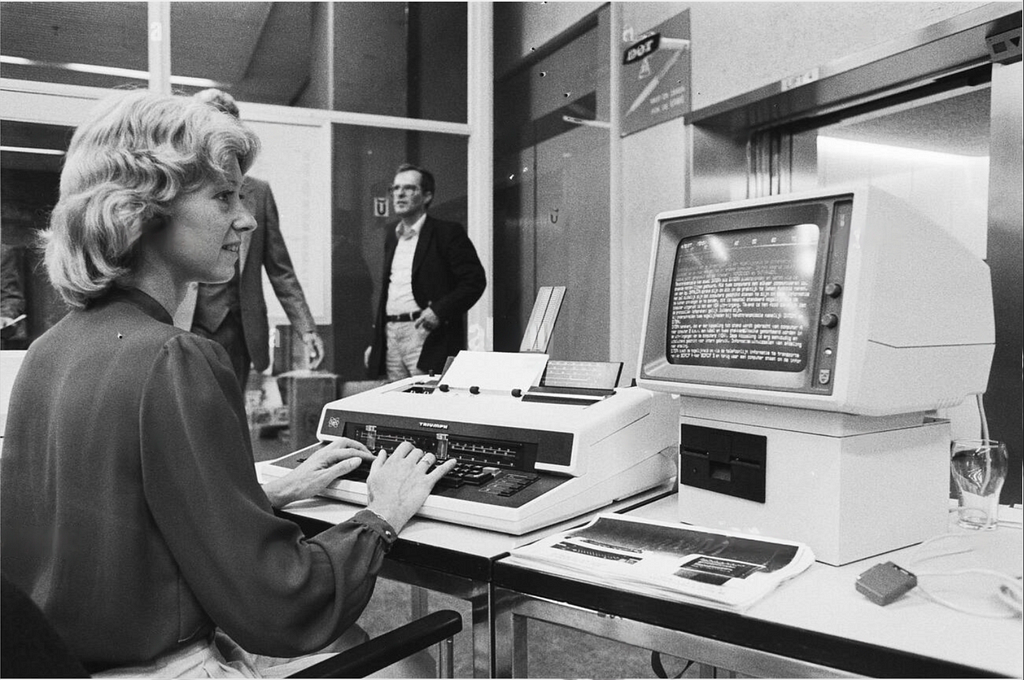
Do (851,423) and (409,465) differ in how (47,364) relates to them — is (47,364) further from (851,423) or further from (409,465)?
(851,423)

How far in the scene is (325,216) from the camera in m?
3.62

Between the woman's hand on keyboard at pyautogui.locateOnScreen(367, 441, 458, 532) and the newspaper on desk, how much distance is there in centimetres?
21

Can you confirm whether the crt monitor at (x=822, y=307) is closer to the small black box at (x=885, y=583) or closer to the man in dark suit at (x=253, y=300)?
the small black box at (x=885, y=583)

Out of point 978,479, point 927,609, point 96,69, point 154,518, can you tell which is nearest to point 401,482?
point 154,518

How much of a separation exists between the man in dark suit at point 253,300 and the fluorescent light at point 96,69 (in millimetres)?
543

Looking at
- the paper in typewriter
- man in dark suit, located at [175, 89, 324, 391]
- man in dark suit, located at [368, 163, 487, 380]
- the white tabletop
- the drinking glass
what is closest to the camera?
the white tabletop

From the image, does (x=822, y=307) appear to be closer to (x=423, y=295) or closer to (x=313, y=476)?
(x=313, y=476)

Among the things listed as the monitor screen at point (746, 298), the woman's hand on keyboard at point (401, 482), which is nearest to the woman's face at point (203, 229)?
the woman's hand on keyboard at point (401, 482)

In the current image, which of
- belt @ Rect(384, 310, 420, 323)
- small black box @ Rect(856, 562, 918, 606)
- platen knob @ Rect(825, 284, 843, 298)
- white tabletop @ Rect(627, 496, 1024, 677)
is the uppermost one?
platen knob @ Rect(825, 284, 843, 298)

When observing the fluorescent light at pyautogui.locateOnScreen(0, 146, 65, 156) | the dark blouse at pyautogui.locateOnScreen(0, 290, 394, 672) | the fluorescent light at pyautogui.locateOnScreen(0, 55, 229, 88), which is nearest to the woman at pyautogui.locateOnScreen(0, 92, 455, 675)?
the dark blouse at pyautogui.locateOnScreen(0, 290, 394, 672)

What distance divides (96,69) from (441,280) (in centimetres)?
175

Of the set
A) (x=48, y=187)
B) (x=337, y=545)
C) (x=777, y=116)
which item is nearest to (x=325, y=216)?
(x=48, y=187)

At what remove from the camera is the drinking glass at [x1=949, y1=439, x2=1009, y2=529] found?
1.23 meters

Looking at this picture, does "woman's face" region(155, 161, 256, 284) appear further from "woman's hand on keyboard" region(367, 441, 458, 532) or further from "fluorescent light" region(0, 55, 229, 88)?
"fluorescent light" region(0, 55, 229, 88)
